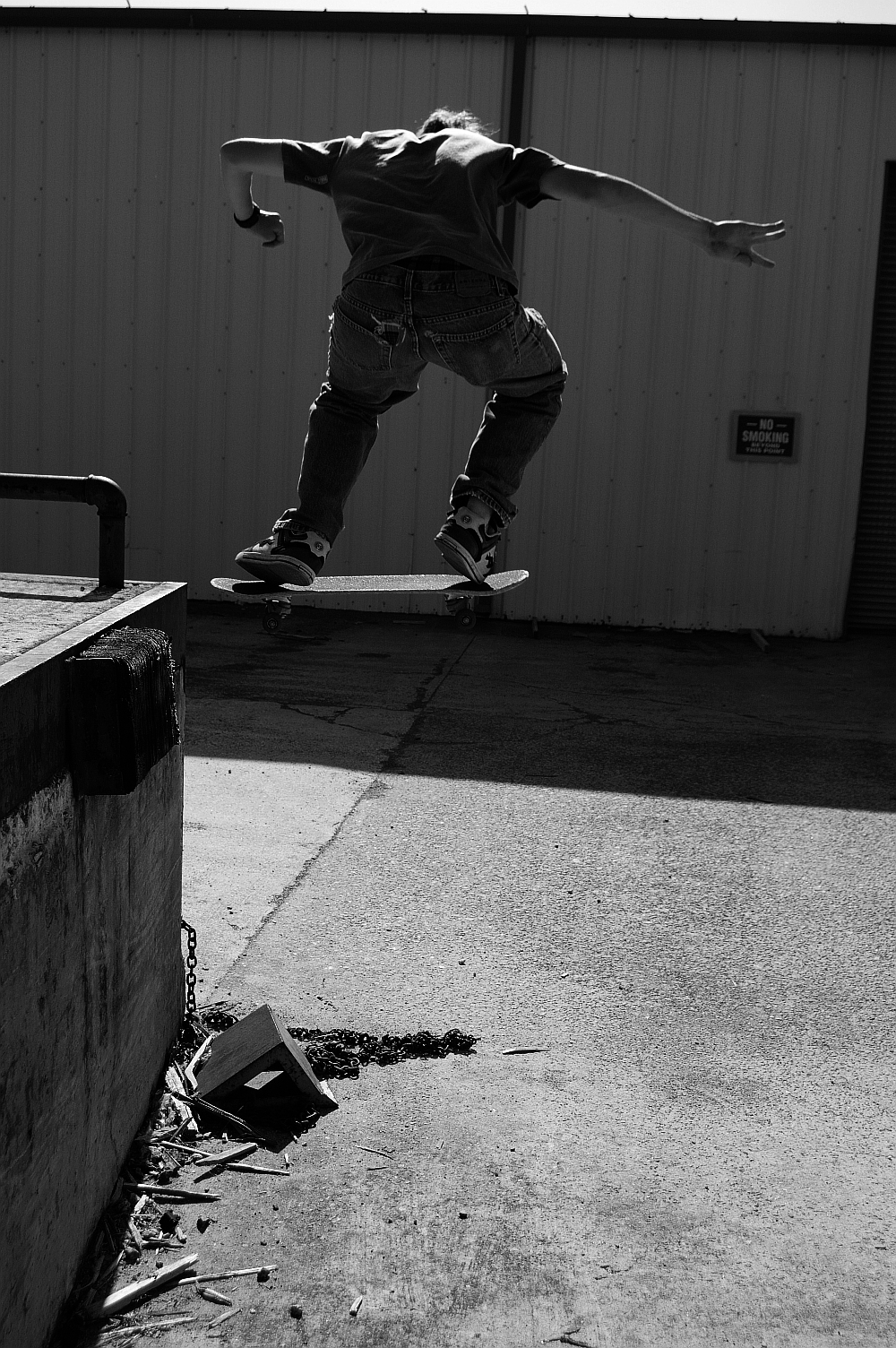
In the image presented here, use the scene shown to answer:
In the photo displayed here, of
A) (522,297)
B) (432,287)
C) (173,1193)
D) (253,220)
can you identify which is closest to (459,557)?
(432,287)

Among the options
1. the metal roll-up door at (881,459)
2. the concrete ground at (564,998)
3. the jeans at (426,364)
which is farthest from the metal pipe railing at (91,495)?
the metal roll-up door at (881,459)

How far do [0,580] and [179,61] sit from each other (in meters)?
10.9

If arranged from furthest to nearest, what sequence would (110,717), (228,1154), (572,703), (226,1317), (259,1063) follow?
(572,703), (259,1063), (228,1154), (226,1317), (110,717)

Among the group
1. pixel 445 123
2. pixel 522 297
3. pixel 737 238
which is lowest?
pixel 737 238

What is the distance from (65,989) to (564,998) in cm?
249

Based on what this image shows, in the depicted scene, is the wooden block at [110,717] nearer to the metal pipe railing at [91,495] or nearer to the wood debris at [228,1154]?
the metal pipe railing at [91,495]

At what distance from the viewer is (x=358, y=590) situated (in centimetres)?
499

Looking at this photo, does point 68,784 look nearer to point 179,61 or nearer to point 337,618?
point 337,618

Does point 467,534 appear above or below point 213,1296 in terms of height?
above

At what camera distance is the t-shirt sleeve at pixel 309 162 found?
443 centimetres

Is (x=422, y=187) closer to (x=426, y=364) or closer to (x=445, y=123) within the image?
(x=445, y=123)

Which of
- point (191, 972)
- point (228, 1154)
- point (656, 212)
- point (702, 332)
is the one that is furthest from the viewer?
point (702, 332)

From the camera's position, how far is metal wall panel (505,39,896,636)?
12.6m

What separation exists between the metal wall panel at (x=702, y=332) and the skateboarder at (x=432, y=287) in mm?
8363
